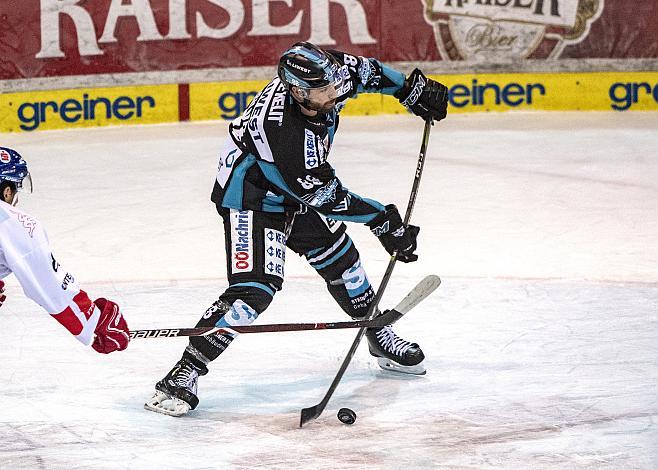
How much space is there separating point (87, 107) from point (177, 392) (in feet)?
18.2

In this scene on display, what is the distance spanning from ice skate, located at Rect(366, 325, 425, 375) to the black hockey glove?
0.81 meters

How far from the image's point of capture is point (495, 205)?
720cm

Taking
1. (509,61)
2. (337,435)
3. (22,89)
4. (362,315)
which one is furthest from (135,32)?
(337,435)

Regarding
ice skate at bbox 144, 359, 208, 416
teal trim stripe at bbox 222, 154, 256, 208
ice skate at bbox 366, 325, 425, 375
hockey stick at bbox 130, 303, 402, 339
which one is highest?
teal trim stripe at bbox 222, 154, 256, 208

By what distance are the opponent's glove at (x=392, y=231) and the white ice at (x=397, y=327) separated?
1.72ft

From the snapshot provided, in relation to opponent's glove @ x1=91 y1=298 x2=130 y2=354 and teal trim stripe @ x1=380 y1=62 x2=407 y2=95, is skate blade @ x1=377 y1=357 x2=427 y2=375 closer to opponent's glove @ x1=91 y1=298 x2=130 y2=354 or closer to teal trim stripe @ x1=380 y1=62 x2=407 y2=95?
teal trim stripe @ x1=380 y1=62 x2=407 y2=95

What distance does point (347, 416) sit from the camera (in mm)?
4098

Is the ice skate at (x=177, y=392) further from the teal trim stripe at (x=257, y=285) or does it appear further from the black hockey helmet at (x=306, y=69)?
the black hockey helmet at (x=306, y=69)

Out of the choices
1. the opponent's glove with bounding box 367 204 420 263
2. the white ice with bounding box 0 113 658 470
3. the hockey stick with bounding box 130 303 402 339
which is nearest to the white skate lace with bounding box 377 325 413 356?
the white ice with bounding box 0 113 658 470

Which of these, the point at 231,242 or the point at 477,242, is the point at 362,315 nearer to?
the point at 231,242

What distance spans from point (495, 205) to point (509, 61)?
9.41 feet

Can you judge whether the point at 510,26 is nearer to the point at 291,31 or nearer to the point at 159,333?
the point at 291,31

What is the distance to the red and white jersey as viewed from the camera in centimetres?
343

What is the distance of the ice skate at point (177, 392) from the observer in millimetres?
4203
